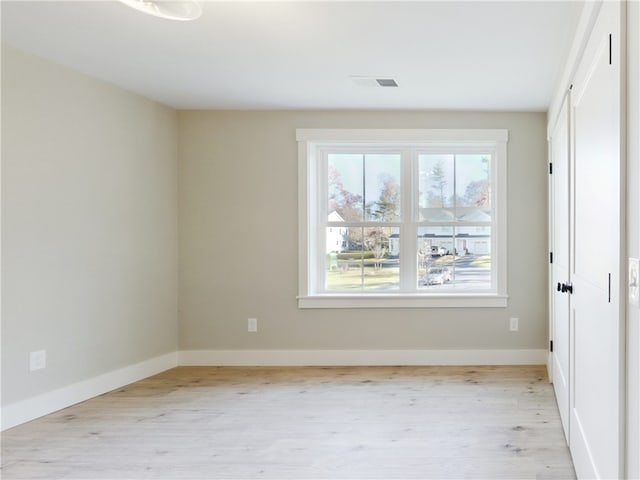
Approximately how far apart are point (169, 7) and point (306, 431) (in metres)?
2.34

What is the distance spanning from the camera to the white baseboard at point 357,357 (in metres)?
4.02

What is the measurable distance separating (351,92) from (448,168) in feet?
4.17

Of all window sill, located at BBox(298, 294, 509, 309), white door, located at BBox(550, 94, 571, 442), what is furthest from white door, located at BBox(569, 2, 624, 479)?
window sill, located at BBox(298, 294, 509, 309)

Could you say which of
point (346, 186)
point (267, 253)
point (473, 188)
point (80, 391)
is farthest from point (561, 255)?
point (80, 391)

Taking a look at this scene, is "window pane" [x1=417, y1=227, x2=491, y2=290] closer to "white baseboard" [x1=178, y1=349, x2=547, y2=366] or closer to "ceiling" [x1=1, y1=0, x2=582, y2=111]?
"white baseboard" [x1=178, y1=349, x2=547, y2=366]

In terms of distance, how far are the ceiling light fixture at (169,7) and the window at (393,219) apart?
2164 millimetres

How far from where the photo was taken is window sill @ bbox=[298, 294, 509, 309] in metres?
4.04

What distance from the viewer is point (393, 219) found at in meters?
4.22

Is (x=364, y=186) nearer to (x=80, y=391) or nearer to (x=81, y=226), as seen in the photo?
(x=81, y=226)

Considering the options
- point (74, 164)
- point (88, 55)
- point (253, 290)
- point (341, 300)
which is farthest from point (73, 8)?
→ point (341, 300)

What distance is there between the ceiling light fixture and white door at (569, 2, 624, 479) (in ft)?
5.12

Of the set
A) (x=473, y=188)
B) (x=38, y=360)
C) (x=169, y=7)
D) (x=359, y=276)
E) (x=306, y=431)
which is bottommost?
(x=306, y=431)

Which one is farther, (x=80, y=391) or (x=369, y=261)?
(x=369, y=261)

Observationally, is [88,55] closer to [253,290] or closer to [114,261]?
[114,261]
